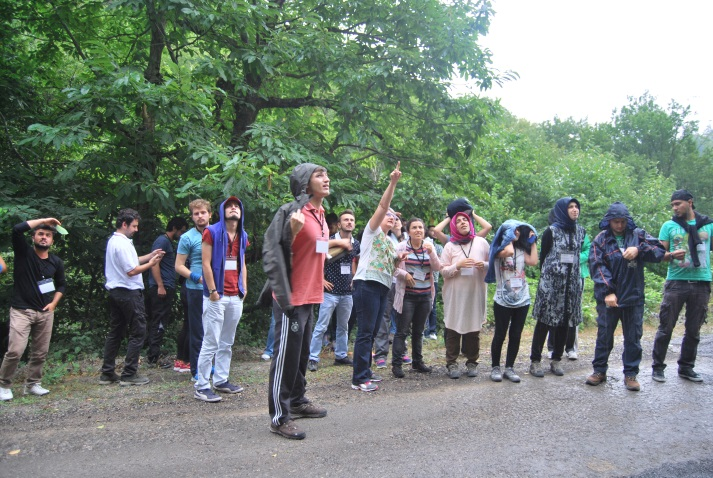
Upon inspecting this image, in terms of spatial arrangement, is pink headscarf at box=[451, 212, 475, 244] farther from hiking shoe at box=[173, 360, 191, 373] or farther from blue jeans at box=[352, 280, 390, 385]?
hiking shoe at box=[173, 360, 191, 373]

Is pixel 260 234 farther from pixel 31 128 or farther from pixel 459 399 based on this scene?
pixel 459 399

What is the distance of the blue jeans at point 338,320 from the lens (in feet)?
22.8

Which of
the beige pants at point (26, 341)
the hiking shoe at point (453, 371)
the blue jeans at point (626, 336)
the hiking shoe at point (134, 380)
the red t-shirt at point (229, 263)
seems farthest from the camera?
the hiking shoe at point (453, 371)

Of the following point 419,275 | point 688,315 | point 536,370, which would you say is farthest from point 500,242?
point 688,315

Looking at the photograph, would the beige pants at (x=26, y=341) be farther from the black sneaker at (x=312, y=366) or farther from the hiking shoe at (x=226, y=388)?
the black sneaker at (x=312, y=366)

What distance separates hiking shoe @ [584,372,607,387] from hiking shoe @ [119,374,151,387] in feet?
16.6

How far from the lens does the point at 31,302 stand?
18.0ft

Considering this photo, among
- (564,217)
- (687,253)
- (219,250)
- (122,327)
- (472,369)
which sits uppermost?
(564,217)

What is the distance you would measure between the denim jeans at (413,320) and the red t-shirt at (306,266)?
2273 millimetres

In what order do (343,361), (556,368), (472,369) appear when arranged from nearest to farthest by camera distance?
(472,369)
(556,368)
(343,361)

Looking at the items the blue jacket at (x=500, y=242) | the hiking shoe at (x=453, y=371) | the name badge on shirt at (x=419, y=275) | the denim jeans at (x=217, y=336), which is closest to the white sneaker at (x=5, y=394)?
the denim jeans at (x=217, y=336)

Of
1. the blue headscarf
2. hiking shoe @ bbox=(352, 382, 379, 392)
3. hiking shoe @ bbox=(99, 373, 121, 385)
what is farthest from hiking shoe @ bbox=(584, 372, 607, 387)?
hiking shoe @ bbox=(99, 373, 121, 385)

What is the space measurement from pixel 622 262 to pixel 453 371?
2.31 m

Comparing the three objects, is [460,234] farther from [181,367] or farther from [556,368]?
[181,367]
